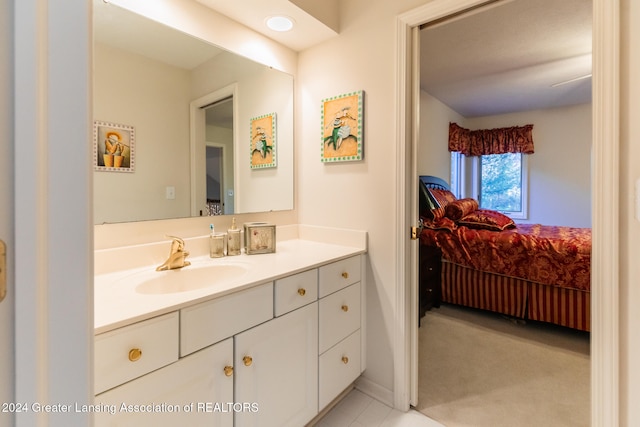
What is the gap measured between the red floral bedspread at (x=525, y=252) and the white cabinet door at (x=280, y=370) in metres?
2.01

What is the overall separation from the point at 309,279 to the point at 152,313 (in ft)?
2.23

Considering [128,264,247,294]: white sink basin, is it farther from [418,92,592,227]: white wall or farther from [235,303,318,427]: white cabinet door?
[418,92,592,227]: white wall

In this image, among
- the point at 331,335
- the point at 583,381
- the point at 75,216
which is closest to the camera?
the point at 75,216

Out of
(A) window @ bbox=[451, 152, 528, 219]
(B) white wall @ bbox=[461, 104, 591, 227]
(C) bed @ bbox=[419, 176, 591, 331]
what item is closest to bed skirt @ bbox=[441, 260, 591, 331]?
(C) bed @ bbox=[419, 176, 591, 331]

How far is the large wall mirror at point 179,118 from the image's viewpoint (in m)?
1.28

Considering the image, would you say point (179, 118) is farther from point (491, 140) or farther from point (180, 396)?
point (491, 140)

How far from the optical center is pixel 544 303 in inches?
98.5

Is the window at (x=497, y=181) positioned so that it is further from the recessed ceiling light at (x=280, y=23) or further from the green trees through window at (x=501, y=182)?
the recessed ceiling light at (x=280, y=23)

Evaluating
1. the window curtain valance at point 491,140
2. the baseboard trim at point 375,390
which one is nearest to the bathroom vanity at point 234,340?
the baseboard trim at point 375,390

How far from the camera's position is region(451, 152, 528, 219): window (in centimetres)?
514

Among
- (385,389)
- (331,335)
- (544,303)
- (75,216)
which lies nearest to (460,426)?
(385,389)

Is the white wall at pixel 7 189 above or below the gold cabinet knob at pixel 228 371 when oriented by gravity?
above

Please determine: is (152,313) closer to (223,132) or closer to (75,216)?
(75,216)

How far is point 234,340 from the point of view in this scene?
3.53ft
